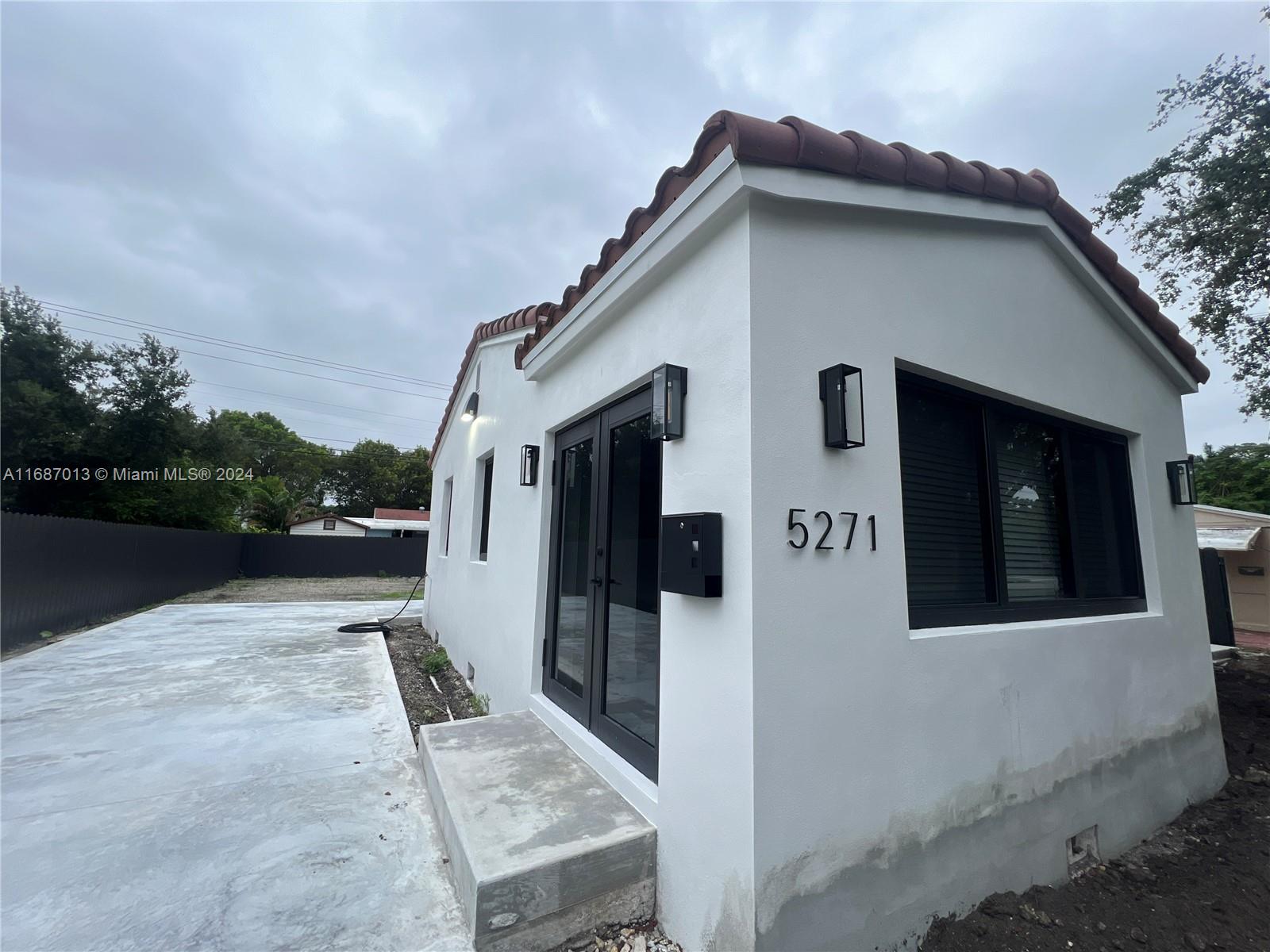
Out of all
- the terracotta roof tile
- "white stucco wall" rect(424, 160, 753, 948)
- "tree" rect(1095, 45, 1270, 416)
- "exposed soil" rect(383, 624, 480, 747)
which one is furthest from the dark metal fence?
"tree" rect(1095, 45, 1270, 416)

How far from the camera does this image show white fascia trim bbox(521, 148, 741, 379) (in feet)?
6.51

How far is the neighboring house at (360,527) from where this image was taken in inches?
1142

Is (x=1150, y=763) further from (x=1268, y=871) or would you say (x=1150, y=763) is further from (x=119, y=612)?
(x=119, y=612)

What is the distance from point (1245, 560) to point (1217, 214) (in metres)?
8.13

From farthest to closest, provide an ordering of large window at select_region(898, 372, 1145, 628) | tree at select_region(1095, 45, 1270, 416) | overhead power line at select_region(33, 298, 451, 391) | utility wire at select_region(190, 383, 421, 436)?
1. utility wire at select_region(190, 383, 421, 436)
2. overhead power line at select_region(33, 298, 451, 391)
3. tree at select_region(1095, 45, 1270, 416)
4. large window at select_region(898, 372, 1145, 628)

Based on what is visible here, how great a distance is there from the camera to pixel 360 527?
2991 cm

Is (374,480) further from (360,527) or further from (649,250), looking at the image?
(649,250)

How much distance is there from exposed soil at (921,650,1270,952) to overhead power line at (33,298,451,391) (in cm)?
2304

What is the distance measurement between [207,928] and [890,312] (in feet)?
11.7

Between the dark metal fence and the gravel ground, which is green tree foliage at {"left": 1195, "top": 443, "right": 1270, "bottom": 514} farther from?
the dark metal fence

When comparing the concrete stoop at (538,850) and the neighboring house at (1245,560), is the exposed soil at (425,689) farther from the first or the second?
the neighboring house at (1245,560)

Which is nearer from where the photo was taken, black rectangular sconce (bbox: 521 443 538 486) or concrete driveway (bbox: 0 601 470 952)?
concrete driveway (bbox: 0 601 470 952)

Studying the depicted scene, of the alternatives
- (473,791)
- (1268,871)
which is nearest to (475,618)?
(473,791)

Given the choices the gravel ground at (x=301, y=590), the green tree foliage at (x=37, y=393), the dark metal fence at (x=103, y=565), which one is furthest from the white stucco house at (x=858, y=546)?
the green tree foliage at (x=37, y=393)
